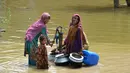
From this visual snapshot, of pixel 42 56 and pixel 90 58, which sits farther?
pixel 90 58

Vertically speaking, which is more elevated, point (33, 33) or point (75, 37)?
point (33, 33)

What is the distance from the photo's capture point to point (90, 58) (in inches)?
348

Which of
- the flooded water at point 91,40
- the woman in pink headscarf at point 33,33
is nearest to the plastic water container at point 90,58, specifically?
the flooded water at point 91,40

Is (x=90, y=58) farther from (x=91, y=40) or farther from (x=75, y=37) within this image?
(x=91, y=40)

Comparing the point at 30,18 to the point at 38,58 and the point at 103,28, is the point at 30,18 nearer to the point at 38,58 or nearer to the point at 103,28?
the point at 103,28

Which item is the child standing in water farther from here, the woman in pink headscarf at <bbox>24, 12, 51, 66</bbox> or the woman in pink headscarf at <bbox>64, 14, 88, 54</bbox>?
the woman in pink headscarf at <bbox>64, 14, 88, 54</bbox>

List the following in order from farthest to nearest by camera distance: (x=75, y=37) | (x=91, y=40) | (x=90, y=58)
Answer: (x=91, y=40)
(x=75, y=37)
(x=90, y=58)

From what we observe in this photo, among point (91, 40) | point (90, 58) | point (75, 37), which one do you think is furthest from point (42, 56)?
point (91, 40)

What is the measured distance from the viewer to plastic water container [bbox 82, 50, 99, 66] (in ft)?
29.0

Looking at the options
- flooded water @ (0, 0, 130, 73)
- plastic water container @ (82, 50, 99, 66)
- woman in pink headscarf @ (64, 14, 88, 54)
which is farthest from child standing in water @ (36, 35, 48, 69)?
plastic water container @ (82, 50, 99, 66)

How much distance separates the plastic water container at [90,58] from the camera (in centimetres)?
883

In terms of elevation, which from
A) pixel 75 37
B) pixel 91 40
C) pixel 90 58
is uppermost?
pixel 75 37

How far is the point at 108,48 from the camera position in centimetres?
1101

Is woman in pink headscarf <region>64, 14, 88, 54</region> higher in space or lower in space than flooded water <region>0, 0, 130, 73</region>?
higher
